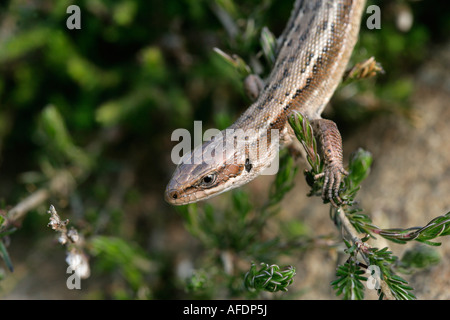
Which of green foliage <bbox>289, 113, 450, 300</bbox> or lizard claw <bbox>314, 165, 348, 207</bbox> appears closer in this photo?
green foliage <bbox>289, 113, 450, 300</bbox>

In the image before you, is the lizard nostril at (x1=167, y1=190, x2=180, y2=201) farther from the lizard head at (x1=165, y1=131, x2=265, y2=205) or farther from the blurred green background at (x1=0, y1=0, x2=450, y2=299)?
the blurred green background at (x1=0, y1=0, x2=450, y2=299)

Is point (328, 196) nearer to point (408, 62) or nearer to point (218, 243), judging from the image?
point (218, 243)

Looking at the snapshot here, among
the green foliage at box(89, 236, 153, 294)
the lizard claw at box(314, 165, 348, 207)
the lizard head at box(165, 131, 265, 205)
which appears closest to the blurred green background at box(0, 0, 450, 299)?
the green foliage at box(89, 236, 153, 294)

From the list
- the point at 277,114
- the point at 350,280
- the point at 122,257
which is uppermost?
the point at 277,114

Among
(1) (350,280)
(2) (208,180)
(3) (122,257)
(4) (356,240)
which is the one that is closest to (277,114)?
(2) (208,180)

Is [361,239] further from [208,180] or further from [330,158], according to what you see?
[208,180]

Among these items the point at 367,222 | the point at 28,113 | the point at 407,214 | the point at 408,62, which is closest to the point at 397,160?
the point at 407,214
